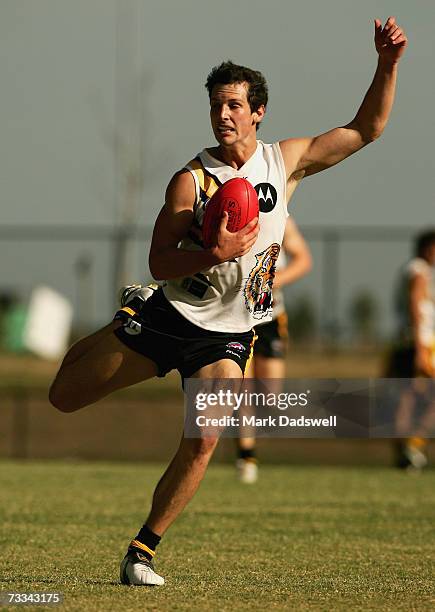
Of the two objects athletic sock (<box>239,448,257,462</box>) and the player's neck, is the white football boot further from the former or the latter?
athletic sock (<box>239,448,257,462</box>)

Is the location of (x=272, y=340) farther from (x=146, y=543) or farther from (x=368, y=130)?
(x=146, y=543)

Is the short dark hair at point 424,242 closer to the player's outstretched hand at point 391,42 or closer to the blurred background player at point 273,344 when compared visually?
the blurred background player at point 273,344

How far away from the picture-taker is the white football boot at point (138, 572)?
16.5ft

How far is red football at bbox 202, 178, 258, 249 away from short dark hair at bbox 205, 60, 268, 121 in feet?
1.45

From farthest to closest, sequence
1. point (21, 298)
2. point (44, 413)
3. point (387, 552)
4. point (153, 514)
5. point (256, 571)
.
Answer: point (21, 298), point (44, 413), point (387, 552), point (256, 571), point (153, 514)

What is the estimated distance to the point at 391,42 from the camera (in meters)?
5.39

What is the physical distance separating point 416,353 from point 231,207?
6.53 metres

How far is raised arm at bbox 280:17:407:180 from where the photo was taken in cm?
539

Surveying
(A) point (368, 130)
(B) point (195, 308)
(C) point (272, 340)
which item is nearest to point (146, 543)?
(B) point (195, 308)

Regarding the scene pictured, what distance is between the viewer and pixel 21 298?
66.8ft

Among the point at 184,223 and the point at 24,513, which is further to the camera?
the point at 24,513

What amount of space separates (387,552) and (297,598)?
1579mm

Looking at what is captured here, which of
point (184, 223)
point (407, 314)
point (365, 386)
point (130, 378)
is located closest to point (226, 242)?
point (184, 223)

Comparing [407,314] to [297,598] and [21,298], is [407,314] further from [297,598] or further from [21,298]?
[21,298]
